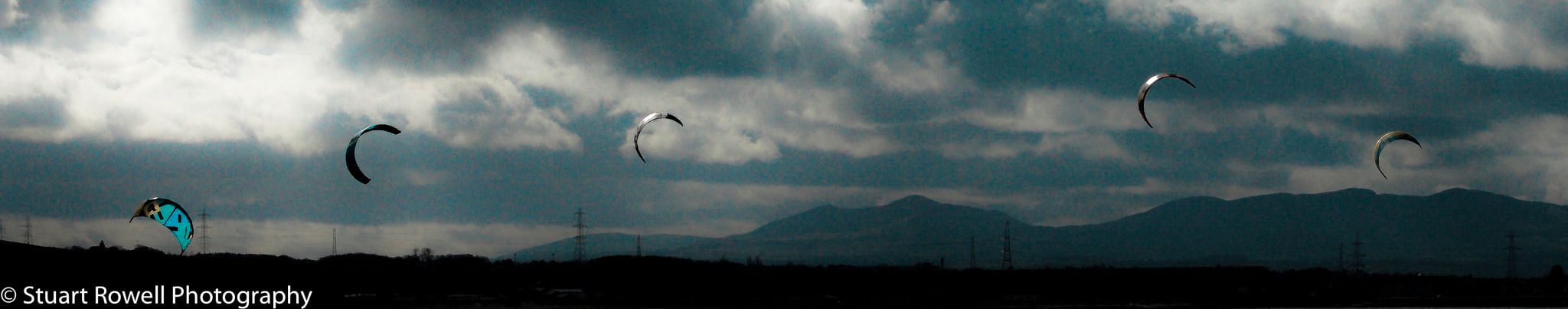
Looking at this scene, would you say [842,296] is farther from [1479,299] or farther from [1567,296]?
[1567,296]

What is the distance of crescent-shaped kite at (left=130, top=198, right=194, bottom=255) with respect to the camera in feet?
200

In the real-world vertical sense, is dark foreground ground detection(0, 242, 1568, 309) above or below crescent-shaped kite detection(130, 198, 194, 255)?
below

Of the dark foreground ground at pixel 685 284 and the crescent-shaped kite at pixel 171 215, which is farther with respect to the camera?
the dark foreground ground at pixel 685 284

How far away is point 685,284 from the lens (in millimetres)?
96688

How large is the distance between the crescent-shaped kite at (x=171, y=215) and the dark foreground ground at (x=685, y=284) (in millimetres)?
4604

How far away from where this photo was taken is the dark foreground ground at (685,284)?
71.6m

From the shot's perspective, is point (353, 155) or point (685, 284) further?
point (685, 284)

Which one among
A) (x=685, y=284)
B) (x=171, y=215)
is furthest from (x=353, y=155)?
(x=685, y=284)

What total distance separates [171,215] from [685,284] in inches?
1679

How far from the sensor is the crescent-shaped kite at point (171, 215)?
6081cm

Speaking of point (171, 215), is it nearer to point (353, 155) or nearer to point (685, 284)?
point (353, 155)

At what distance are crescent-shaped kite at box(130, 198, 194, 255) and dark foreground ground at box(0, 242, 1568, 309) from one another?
4604 mm

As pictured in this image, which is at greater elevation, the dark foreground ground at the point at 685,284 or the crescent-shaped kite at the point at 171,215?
the crescent-shaped kite at the point at 171,215

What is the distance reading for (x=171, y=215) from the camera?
6188cm
